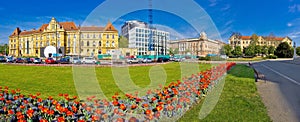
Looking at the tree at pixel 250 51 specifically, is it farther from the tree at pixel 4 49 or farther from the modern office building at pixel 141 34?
the tree at pixel 4 49

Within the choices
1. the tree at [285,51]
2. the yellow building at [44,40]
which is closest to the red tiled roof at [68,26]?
the yellow building at [44,40]

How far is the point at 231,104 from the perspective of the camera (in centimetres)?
536

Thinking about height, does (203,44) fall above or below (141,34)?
below

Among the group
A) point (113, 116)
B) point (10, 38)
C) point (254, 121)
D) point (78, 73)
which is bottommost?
point (254, 121)

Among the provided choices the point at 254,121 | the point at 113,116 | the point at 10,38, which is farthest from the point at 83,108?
the point at 10,38

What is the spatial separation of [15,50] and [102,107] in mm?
72254

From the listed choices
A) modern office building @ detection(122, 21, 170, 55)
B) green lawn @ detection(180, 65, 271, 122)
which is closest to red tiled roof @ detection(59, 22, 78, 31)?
modern office building @ detection(122, 21, 170, 55)

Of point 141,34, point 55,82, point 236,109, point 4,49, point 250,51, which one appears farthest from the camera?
point 4,49

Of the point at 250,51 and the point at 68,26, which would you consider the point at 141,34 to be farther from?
the point at 250,51

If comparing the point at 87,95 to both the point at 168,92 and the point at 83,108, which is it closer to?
the point at 83,108

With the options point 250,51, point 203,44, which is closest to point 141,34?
point 203,44

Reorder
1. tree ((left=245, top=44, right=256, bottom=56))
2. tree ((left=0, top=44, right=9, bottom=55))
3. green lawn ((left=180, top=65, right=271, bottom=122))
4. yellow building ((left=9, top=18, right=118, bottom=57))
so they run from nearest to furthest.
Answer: green lawn ((left=180, top=65, right=271, bottom=122)) < yellow building ((left=9, top=18, right=118, bottom=57)) < tree ((left=245, top=44, right=256, bottom=56)) < tree ((left=0, top=44, right=9, bottom=55))

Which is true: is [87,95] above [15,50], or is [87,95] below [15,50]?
below

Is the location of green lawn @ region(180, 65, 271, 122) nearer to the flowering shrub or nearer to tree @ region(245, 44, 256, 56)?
the flowering shrub
